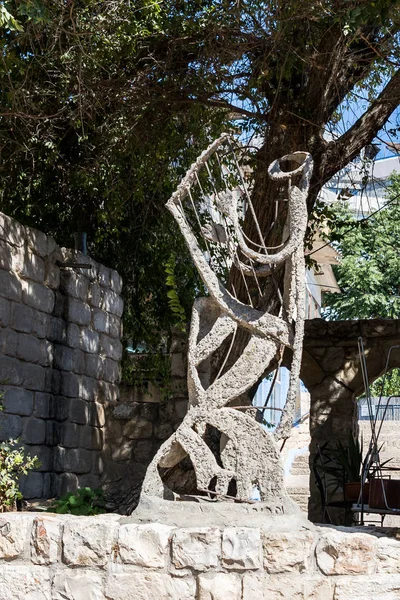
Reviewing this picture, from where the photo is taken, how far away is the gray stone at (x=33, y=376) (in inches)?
259

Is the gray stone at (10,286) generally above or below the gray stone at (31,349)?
above

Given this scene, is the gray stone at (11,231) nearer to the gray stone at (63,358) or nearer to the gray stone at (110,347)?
the gray stone at (63,358)

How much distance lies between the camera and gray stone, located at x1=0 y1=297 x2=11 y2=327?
623 cm

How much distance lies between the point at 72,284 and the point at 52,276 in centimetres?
28

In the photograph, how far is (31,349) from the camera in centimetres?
668

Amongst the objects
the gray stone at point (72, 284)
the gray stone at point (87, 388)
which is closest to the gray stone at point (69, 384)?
the gray stone at point (87, 388)

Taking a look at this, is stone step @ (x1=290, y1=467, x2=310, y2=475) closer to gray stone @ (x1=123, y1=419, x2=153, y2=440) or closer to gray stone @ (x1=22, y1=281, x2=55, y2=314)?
gray stone @ (x1=123, y1=419, x2=153, y2=440)

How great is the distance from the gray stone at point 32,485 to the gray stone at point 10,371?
0.74 meters

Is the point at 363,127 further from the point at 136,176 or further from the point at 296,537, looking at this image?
the point at 296,537

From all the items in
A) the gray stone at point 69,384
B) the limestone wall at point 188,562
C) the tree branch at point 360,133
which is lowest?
the limestone wall at point 188,562

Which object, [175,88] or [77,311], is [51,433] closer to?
[77,311]

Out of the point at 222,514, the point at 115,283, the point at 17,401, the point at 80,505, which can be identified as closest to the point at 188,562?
the point at 222,514

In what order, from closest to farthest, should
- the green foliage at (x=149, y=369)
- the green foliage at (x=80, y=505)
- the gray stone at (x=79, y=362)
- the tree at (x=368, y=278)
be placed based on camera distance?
the green foliage at (x=80, y=505) < the gray stone at (x=79, y=362) < the green foliage at (x=149, y=369) < the tree at (x=368, y=278)

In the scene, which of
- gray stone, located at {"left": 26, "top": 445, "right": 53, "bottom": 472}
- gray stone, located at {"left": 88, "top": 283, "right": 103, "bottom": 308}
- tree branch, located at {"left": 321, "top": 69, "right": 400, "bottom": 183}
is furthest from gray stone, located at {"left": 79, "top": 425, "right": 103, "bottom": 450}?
tree branch, located at {"left": 321, "top": 69, "right": 400, "bottom": 183}
